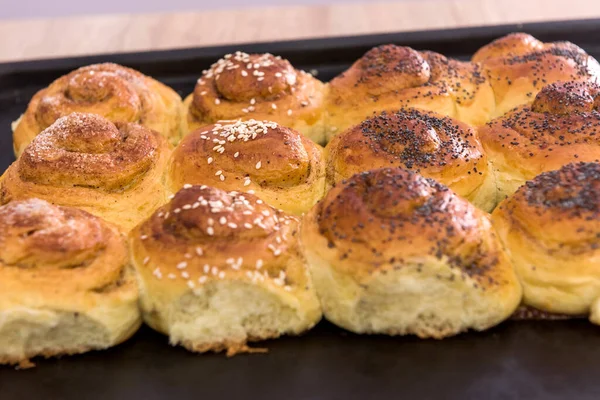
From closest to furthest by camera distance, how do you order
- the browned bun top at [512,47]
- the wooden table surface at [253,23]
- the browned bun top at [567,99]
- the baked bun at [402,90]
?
1. the browned bun top at [567,99]
2. the baked bun at [402,90]
3. the browned bun top at [512,47]
4. the wooden table surface at [253,23]

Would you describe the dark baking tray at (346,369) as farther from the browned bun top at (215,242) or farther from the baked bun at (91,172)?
the baked bun at (91,172)

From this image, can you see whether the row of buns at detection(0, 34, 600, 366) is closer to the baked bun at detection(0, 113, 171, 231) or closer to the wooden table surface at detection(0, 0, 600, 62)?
the baked bun at detection(0, 113, 171, 231)

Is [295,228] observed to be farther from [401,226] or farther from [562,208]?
[562,208]

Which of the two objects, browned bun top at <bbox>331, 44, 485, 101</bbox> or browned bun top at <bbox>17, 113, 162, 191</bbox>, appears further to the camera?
browned bun top at <bbox>331, 44, 485, 101</bbox>

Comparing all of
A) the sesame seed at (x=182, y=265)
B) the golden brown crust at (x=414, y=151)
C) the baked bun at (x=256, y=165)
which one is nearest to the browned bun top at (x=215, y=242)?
the sesame seed at (x=182, y=265)

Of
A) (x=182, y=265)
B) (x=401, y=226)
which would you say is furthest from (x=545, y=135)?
(x=182, y=265)

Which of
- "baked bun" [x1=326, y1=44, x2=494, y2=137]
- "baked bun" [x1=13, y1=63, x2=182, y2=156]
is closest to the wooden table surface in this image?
"baked bun" [x1=13, y1=63, x2=182, y2=156]
